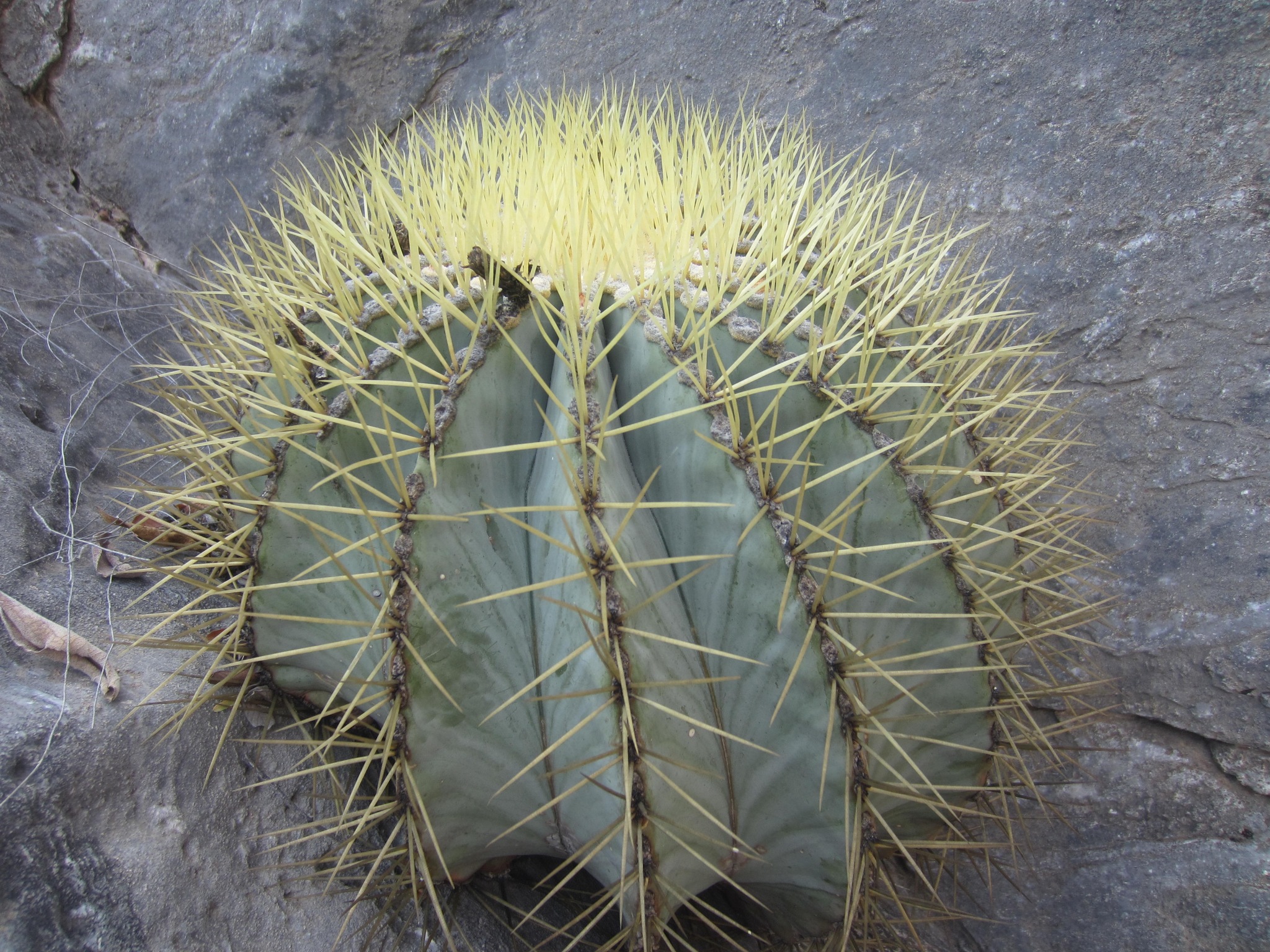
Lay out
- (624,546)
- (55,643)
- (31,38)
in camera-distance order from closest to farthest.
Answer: (624,546) < (55,643) < (31,38)

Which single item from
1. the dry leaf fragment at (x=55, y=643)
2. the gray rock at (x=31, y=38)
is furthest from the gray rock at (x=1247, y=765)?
the gray rock at (x=31, y=38)

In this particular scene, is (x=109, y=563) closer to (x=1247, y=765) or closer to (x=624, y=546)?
(x=624, y=546)

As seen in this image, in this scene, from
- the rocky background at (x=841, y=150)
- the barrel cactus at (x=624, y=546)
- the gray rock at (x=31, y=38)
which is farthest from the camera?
the gray rock at (x=31, y=38)

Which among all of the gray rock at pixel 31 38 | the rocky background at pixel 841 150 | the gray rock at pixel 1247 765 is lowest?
the gray rock at pixel 1247 765

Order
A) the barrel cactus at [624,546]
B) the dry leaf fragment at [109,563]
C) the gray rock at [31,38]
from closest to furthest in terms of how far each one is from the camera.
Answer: the barrel cactus at [624,546] < the dry leaf fragment at [109,563] < the gray rock at [31,38]

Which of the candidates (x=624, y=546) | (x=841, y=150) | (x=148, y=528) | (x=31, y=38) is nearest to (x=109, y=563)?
(x=148, y=528)

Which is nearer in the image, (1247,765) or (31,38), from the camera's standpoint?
(1247,765)

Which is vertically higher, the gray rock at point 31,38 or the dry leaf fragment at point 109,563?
the gray rock at point 31,38

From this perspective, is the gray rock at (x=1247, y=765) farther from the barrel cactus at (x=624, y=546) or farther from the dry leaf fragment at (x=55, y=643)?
the dry leaf fragment at (x=55, y=643)
